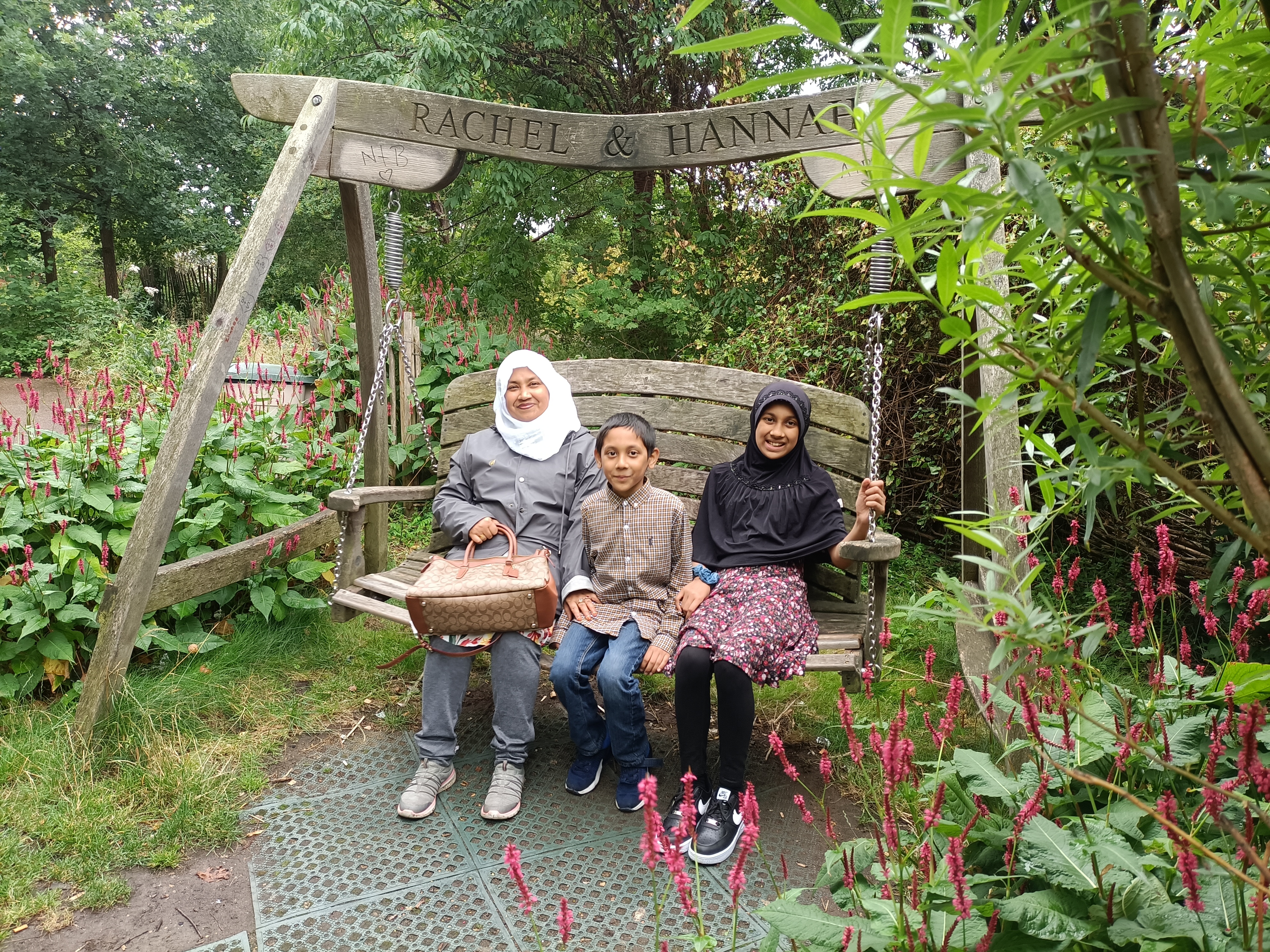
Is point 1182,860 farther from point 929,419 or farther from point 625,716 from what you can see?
point 929,419

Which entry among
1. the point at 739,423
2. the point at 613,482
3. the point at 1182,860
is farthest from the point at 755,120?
the point at 1182,860

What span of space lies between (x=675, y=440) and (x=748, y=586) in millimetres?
1067

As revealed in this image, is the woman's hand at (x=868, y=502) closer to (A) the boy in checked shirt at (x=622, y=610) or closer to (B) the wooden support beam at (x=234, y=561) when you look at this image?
(A) the boy in checked shirt at (x=622, y=610)

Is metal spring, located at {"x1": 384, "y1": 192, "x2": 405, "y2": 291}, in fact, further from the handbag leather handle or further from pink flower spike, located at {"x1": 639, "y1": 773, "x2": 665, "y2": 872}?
pink flower spike, located at {"x1": 639, "y1": 773, "x2": 665, "y2": 872}

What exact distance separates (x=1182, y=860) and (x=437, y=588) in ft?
7.72

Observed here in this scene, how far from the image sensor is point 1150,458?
2.99 feet

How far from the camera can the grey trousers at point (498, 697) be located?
10.1 ft

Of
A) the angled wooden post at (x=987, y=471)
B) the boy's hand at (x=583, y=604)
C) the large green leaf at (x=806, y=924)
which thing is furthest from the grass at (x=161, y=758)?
the angled wooden post at (x=987, y=471)

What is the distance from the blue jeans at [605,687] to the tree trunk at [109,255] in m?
24.2

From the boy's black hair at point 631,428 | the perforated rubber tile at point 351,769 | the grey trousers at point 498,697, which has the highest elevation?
the boy's black hair at point 631,428

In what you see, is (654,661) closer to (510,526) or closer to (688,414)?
(510,526)

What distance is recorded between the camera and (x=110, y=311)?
16047 mm

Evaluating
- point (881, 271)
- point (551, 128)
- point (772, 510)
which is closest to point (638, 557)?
point (772, 510)

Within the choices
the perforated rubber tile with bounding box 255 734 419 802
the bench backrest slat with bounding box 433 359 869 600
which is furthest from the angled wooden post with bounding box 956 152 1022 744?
the perforated rubber tile with bounding box 255 734 419 802
